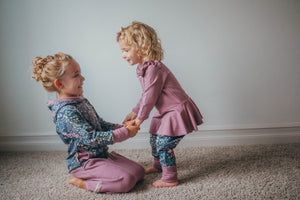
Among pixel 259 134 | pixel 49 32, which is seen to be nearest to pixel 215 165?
pixel 259 134

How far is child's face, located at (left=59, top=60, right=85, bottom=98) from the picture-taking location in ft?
4.09

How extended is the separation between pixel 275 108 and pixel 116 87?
100 cm

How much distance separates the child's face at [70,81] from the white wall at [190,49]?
1.41ft

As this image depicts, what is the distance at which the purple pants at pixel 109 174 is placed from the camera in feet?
3.95

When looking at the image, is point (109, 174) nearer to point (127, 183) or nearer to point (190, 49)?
point (127, 183)

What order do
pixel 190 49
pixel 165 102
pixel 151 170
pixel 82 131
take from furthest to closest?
pixel 190 49 < pixel 151 170 < pixel 165 102 < pixel 82 131

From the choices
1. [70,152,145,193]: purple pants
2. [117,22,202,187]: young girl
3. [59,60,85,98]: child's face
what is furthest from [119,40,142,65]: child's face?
[70,152,145,193]: purple pants

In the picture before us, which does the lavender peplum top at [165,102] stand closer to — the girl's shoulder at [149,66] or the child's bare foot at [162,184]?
the girl's shoulder at [149,66]

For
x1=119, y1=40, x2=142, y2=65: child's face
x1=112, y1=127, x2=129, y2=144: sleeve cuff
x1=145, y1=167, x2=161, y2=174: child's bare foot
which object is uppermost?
x1=119, y1=40, x2=142, y2=65: child's face

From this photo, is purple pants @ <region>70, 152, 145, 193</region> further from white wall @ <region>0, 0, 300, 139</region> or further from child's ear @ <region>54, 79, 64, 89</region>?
white wall @ <region>0, 0, 300, 139</region>

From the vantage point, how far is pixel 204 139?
1.75 meters

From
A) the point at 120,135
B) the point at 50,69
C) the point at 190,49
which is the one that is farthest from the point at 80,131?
the point at 190,49

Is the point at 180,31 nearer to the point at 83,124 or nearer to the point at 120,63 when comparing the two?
the point at 120,63

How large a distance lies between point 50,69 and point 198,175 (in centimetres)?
86
